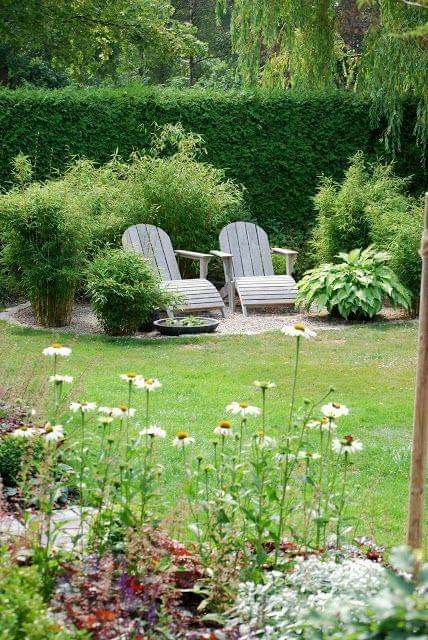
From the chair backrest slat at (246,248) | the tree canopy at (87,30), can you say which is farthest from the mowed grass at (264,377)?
the tree canopy at (87,30)

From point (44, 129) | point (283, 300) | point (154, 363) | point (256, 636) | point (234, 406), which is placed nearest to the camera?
point (256, 636)

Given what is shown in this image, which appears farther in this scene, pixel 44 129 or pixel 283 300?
pixel 44 129

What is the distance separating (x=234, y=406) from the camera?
2902mm

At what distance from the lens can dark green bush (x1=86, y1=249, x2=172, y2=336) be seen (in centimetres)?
820

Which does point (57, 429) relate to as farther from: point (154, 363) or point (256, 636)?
point (154, 363)

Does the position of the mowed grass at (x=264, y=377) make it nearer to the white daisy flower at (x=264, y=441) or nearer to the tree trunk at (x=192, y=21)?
the white daisy flower at (x=264, y=441)

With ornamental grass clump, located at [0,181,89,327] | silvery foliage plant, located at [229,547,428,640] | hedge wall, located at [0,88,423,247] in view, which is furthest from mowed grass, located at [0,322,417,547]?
hedge wall, located at [0,88,423,247]

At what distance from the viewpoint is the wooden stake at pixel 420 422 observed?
2.42 metres

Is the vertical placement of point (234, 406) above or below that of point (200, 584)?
above

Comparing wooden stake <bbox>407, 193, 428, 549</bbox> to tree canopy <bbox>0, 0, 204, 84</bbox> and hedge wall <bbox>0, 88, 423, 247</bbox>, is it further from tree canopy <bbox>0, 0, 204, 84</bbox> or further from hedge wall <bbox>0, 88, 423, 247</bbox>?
tree canopy <bbox>0, 0, 204, 84</bbox>

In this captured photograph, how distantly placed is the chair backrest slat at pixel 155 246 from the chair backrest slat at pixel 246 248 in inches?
27.4

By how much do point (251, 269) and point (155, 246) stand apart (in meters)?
1.17

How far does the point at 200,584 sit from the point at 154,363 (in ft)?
14.3

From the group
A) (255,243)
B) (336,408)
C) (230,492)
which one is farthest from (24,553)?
(255,243)
